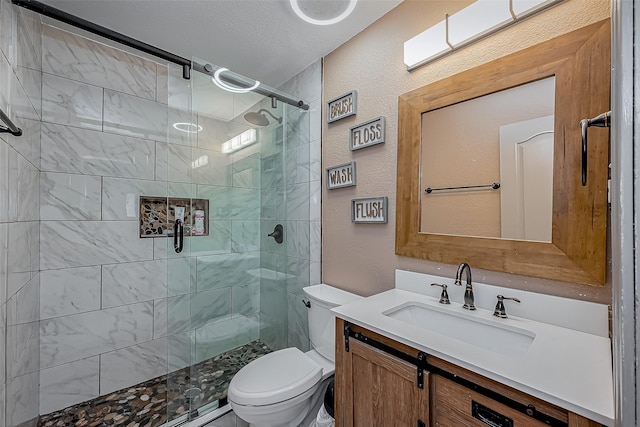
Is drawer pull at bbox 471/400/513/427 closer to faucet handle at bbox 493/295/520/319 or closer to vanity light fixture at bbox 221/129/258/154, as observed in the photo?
faucet handle at bbox 493/295/520/319

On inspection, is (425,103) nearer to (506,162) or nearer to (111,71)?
(506,162)

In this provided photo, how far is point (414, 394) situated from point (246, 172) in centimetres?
168

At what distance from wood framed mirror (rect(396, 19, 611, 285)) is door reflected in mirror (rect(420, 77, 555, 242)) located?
3 cm

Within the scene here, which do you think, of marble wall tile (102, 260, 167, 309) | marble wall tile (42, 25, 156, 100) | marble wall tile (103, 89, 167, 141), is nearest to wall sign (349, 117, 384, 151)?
marble wall tile (103, 89, 167, 141)

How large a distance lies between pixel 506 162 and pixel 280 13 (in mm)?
1482

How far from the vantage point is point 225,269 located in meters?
1.99

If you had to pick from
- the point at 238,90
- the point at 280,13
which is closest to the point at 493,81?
the point at 280,13

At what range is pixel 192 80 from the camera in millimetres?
1783

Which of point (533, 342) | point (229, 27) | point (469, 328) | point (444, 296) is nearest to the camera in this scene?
point (533, 342)

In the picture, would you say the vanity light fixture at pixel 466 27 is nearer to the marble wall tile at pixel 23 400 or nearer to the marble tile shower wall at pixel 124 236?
the marble tile shower wall at pixel 124 236

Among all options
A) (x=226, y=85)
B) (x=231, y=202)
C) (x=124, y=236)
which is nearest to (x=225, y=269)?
(x=231, y=202)

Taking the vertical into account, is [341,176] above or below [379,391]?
above

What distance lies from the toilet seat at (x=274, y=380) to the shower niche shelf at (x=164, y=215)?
3.01 feet

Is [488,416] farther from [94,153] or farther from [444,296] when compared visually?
[94,153]
